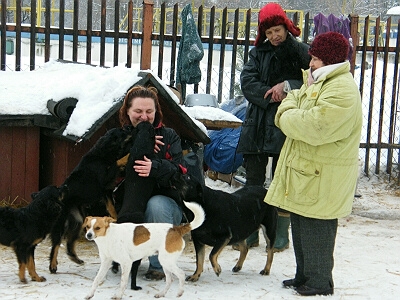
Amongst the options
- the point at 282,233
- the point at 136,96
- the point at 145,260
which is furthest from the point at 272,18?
the point at 145,260

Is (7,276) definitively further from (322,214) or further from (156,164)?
(322,214)

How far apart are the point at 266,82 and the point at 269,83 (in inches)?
1.2

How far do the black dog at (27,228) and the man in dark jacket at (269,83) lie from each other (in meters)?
1.78

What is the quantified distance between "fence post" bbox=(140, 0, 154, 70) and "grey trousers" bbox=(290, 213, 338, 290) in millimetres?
5064

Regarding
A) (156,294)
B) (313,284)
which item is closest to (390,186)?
(313,284)

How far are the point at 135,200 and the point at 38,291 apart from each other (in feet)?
2.77

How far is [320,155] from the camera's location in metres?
3.93

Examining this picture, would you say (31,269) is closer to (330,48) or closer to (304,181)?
(304,181)

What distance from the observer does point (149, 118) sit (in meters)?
4.49

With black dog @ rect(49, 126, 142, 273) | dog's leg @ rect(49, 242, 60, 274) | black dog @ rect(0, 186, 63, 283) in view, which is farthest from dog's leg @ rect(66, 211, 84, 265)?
black dog @ rect(0, 186, 63, 283)

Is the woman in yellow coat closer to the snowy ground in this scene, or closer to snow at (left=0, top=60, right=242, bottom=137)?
the snowy ground

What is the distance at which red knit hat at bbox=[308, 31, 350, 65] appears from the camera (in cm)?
390

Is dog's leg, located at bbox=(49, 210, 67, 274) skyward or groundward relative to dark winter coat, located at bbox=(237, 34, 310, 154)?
groundward

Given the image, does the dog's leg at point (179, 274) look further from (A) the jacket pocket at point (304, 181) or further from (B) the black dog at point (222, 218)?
(A) the jacket pocket at point (304, 181)
